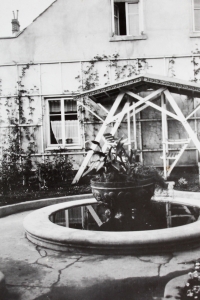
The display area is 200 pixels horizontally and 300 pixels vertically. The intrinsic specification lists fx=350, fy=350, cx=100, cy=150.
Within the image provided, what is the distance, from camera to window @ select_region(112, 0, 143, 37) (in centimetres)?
1302

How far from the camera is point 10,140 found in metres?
12.7

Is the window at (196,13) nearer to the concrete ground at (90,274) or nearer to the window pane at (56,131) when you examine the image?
the window pane at (56,131)

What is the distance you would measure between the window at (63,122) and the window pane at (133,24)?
3.43 meters

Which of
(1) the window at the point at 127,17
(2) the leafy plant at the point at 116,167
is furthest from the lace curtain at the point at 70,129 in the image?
(2) the leafy plant at the point at 116,167

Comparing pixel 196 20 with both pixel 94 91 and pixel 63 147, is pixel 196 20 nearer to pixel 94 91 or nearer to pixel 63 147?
pixel 94 91

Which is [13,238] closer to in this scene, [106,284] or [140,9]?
[106,284]

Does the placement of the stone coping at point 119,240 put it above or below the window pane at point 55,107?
below

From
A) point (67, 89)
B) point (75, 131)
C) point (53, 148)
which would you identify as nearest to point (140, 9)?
point (67, 89)

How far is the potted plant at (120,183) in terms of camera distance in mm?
4906

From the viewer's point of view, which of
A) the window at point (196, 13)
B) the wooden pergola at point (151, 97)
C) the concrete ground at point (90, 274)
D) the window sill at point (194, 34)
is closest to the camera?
the concrete ground at point (90, 274)

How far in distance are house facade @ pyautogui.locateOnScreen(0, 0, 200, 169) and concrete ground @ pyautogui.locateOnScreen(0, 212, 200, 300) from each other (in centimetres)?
843

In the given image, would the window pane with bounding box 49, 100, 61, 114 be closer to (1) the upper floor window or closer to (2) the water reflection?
(1) the upper floor window

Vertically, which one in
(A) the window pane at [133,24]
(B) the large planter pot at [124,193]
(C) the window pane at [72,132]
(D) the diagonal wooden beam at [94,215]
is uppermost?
(A) the window pane at [133,24]

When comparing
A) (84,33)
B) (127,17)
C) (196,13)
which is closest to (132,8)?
(127,17)
